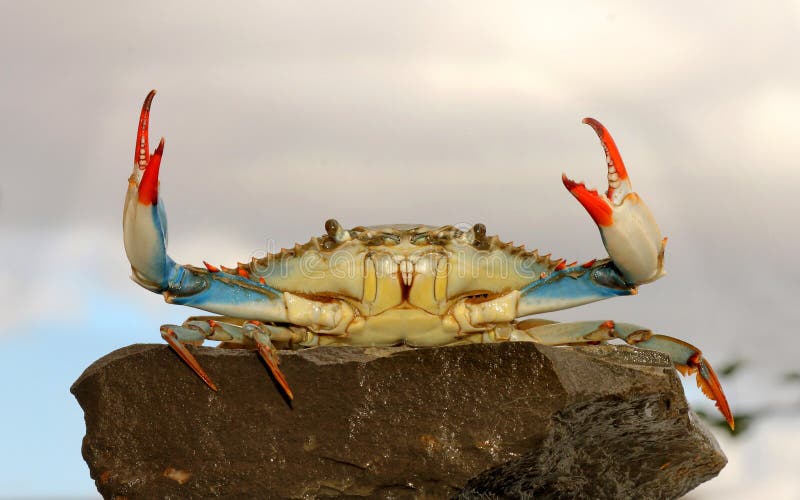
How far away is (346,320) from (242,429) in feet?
2.92

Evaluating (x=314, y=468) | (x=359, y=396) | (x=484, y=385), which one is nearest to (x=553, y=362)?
(x=484, y=385)

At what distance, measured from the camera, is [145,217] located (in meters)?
5.24

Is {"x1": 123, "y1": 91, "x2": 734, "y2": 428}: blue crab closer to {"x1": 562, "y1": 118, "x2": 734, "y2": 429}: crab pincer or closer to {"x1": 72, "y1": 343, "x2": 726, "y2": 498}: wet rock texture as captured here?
{"x1": 562, "y1": 118, "x2": 734, "y2": 429}: crab pincer

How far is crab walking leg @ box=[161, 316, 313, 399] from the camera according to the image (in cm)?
523

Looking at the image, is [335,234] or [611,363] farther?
[335,234]

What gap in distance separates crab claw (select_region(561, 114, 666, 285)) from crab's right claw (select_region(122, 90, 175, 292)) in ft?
6.80

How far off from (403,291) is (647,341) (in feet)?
4.67

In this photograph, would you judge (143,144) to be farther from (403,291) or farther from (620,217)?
(620,217)

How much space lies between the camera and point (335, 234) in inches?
224

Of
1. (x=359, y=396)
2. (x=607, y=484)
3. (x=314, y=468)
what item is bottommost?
(x=607, y=484)

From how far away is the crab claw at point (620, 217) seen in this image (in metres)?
A: 5.10

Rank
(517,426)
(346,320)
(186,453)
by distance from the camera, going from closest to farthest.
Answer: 1. (517,426)
2. (186,453)
3. (346,320)

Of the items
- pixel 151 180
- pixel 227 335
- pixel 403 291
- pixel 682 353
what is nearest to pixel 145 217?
pixel 151 180

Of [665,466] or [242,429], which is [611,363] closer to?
[665,466]
